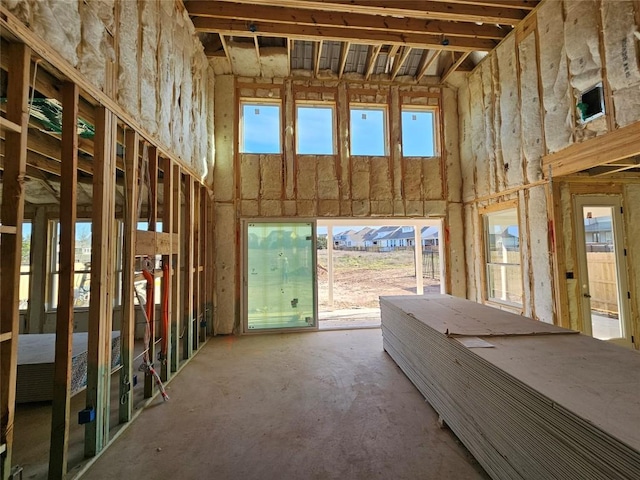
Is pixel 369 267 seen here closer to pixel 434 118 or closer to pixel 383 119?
pixel 434 118

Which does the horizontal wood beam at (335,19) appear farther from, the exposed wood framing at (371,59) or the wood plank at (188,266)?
the wood plank at (188,266)

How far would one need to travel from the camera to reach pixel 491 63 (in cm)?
531

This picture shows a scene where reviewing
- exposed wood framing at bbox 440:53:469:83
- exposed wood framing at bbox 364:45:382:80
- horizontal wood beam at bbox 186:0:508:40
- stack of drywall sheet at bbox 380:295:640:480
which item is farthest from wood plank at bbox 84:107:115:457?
exposed wood framing at bbox 440:53:469:83

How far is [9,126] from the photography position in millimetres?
1567

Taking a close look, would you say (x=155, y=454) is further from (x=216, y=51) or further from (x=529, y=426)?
(x=216, y=51)

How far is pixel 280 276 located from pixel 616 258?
5318 mm

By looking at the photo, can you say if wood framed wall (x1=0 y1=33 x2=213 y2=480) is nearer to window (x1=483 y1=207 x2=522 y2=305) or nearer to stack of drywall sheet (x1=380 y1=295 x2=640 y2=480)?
stack of drywall sheet (x1=380 y1=295 x2=640 y2=480)

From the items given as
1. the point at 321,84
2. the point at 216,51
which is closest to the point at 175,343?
the point at 216,51

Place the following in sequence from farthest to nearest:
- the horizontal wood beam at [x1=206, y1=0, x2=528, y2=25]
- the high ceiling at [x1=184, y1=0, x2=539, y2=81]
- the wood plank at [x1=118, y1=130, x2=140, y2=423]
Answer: the high ceiling at [x1=184, y1=0, x2=539, y2=81] < the horizontal wood beam at [x1=206, y1=0, x2=528, y2=25] < the wood plank at [x1=118, y1=130, x2=140, y2=423]

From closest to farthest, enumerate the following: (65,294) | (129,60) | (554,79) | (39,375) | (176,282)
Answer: (65,294), (129,60), (39,375), (176,282), (554,79)

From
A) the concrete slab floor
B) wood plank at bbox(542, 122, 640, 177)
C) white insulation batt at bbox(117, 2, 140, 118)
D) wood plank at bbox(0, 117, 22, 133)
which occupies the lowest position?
the concrete slab floor

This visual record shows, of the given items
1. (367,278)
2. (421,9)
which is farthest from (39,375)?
(367,278)

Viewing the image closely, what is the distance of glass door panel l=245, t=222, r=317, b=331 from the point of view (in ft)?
19.0

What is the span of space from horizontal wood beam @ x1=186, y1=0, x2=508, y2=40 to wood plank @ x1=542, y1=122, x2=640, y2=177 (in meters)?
2.62
